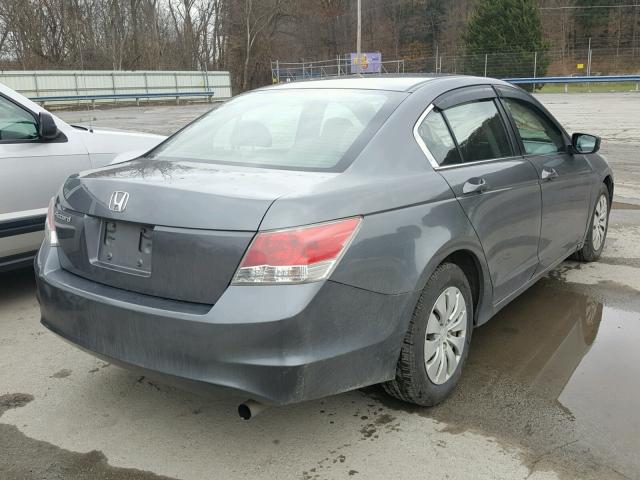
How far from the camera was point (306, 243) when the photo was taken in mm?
2324

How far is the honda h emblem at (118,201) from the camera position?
2594 millimetres

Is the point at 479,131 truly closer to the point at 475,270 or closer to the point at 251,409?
the point at 475,270

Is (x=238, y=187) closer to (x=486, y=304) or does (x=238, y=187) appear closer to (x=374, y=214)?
(x=374, y=214)

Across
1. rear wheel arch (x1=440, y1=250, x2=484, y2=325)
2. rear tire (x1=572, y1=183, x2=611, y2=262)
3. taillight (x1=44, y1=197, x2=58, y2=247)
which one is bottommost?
rear tire (x1=572, y1=183, x2=611, y2=262)

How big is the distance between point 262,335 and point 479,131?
1.91 m

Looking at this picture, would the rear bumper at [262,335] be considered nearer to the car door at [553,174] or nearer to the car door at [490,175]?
the car door at [490,175]

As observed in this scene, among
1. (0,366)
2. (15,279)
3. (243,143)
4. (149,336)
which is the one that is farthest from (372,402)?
(15,279)

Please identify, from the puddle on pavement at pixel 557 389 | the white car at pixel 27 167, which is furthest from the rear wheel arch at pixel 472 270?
the white car at pixel 27 167

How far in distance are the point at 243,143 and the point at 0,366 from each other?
6.33 feet

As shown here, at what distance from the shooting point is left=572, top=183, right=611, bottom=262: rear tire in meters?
5.05

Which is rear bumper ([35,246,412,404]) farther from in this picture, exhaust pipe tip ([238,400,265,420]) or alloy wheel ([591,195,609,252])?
alloy wheel ([591,195,609,252])

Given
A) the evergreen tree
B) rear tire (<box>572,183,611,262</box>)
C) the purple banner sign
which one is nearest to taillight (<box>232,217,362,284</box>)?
rear tire (<box>572,183,611,262</box>)

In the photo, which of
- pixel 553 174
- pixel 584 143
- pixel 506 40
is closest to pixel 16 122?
pixel 553 174

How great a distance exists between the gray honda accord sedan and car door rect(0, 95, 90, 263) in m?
1.45
